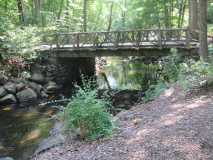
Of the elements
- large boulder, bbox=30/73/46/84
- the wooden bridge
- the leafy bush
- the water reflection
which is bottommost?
the water reflection

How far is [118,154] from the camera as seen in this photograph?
5977 millimetres

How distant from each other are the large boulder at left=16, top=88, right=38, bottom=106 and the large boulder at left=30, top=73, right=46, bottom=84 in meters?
1.80

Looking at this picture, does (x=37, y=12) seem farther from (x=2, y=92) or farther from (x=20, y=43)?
(x=2, y=92)

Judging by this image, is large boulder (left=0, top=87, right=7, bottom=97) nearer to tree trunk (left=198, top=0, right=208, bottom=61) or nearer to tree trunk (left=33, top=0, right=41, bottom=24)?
tree trunk (left=198, top=0, right=208, bottom=61)

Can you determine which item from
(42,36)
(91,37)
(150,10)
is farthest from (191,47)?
(150,10)

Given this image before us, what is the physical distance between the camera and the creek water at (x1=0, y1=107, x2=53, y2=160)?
970 cm

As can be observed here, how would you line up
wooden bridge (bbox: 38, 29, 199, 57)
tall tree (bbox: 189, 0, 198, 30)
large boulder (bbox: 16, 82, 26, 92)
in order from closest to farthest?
wooden bridge (bbox: 38, 29, 199, 57) < large boulder (bbox: 16, 82, 26, 92) < tall tree (bbox: 189, 0, 198, 30)

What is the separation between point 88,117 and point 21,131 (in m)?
5.60

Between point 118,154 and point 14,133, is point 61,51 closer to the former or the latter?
point 14,133

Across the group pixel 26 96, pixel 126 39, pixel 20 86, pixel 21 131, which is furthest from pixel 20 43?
pixel 21 131

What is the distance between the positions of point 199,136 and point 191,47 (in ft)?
36.0

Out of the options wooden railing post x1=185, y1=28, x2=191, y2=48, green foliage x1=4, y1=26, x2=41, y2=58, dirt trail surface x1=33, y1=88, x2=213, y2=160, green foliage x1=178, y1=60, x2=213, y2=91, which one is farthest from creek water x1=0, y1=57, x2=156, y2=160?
green foliage x1=178, y1=60, x2=213, y2=91

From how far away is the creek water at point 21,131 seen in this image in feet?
31.8

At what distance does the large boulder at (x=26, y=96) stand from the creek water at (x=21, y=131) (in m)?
1.67
